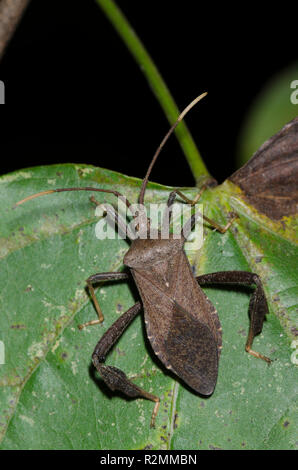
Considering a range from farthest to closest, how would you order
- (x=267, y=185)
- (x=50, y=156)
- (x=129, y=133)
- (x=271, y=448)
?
(x=129, y=133) < (x=50, y=156) < (x=267, y=185) < (x=271, y=448)

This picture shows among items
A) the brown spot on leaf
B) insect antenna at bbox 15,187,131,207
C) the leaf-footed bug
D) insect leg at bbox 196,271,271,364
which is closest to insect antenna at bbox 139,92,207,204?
the leaf-footed bug

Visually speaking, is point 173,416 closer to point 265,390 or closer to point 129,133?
point 265,390

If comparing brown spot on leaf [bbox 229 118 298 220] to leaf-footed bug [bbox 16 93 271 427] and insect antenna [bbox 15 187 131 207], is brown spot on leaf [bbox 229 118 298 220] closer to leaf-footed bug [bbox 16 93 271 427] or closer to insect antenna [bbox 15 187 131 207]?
leaf-footed bug [bbox 16 93 271 427]

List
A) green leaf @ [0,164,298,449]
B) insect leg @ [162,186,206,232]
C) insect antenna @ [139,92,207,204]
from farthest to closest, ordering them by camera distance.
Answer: insect leg @ [162,186,206,232], insect antenna @ [139,92,207,204], green leaf @ [0,164,298,449]

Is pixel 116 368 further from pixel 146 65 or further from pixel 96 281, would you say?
pixel 146 65

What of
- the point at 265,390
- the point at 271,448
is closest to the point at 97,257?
the point at 265,390

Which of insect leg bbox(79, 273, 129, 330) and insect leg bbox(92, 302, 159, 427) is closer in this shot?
insect leg bbox(92, 302, 159, 427)
